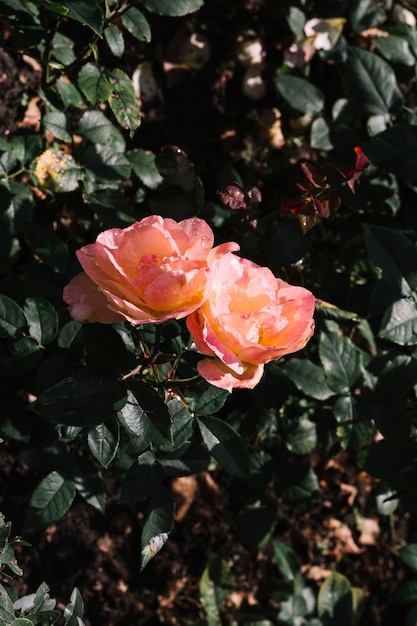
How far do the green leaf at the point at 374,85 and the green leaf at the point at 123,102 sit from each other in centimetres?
70

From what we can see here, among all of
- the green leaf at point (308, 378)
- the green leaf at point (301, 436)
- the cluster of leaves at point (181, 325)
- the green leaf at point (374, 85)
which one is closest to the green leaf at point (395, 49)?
the cluster of leaves at point (181, 325)

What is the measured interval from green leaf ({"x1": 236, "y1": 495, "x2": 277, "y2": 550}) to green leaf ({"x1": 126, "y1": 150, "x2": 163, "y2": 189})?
90 cm

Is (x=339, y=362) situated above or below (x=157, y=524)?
above

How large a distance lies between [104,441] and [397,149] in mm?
1042

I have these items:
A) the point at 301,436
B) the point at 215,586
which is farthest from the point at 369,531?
the point at 301,436

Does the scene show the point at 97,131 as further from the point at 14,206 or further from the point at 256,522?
the point at 256,522

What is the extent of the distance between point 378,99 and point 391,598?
1.67m

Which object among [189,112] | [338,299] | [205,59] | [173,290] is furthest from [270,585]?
[205,59]

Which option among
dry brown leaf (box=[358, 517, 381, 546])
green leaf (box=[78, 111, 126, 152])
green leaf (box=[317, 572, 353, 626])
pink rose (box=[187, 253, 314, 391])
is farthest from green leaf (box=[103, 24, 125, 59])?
dry brown leaf (box=[358, 517, 381, 546])

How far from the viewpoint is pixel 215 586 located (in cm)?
196

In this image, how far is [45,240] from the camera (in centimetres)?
152

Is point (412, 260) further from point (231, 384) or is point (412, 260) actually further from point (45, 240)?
point (45, 240)

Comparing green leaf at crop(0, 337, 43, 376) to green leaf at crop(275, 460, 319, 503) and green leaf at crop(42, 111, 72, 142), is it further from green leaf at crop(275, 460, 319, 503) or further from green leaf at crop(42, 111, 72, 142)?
green leaf at crop(275, 460, 319, 503)

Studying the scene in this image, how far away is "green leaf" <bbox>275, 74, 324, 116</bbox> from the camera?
2000 mm
